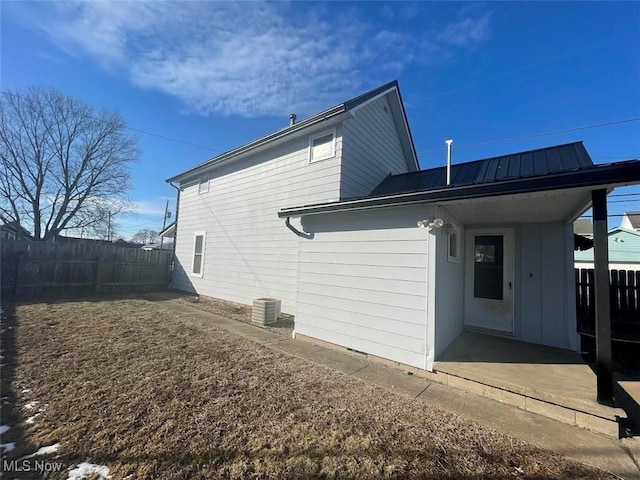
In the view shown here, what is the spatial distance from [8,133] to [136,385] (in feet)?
64.9

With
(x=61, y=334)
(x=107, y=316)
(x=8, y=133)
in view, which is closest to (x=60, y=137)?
(x=8, y=133)

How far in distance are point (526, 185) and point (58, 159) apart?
2258 cm

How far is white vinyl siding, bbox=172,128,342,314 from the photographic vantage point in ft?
24.2

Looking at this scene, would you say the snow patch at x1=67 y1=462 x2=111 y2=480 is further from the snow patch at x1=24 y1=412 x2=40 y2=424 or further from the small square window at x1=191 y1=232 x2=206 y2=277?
the small square window at x1=191 y1=232 x2=206 y2=277

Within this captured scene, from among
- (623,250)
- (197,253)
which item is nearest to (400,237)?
(197,253)

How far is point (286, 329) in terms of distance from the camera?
6422 mm

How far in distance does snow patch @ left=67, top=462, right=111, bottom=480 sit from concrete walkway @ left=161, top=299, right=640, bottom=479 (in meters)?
2.83

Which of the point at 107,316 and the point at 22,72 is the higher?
the point at 22,72

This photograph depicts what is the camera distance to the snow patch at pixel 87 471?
1896mm

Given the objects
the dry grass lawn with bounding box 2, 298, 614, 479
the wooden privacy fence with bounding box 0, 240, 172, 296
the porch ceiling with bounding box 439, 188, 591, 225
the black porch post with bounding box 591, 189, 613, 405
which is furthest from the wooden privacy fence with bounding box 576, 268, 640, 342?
the wooden privacy fence with bounding box 0, 240, 172, 296

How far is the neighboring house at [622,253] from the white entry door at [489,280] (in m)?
13.5

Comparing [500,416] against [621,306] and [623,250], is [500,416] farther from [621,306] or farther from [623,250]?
[623,250]

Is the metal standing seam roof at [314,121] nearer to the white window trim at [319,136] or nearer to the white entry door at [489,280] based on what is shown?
the white window trim at [319,136]

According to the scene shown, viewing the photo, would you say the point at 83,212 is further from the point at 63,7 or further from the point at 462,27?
the point at 462,27
